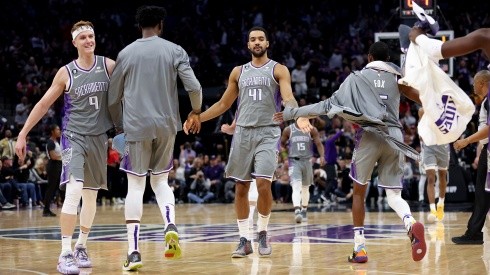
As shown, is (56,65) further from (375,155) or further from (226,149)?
(375,155)

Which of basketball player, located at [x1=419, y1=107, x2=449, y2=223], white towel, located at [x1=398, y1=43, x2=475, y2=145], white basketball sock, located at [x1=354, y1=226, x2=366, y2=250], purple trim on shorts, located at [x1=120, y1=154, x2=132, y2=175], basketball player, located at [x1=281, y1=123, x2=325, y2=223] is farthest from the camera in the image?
basketball player, located at [x1=281, y1=123, x2=325, y2=223]

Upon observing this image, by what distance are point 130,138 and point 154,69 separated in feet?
2.10

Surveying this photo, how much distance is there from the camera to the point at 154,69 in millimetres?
7180

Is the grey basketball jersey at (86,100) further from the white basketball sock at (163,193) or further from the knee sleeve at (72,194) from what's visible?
the white basketball sock at (163,193)

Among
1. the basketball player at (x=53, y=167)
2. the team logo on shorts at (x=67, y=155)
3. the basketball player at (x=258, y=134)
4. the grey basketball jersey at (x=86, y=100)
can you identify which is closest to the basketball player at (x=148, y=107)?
the grey basketball jersey at (x=86, y=100)

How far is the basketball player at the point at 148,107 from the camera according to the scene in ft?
23.4

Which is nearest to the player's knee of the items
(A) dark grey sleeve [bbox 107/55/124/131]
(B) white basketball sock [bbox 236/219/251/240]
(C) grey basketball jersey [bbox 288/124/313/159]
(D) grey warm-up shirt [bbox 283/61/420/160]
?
(D) grey warm-up shirt [bbox 283/61/420/160]

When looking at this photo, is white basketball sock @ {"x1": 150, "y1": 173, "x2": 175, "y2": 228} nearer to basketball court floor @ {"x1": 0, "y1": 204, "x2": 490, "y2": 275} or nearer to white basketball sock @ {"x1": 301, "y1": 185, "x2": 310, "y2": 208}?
basketball court floor @ {"x1": 0, "y1": 204, "x2": 490, "y2": 275}

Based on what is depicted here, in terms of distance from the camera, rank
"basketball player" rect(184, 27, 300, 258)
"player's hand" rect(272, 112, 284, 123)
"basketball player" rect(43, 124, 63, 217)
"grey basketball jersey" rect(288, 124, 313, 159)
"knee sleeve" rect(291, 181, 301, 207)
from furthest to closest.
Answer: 1. "basketball player" rect(43, 124, 63, 217)
2. "grey basketball jersey" rect(288, 124, 313, 159)
3. "knee sleeve" rect(291, 181, 301, 207)
4. "basketball player" rect(184, 27, 300, 258)
5. "player's hand" rect(272, 112, 284, 123)

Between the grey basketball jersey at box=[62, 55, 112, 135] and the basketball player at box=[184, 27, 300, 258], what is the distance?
1.21 meters

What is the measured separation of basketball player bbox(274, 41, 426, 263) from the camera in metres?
7.75

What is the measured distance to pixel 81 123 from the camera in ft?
24.3

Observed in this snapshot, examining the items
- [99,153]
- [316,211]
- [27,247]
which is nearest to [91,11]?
[316,211]

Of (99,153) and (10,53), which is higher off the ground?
(10,53)
